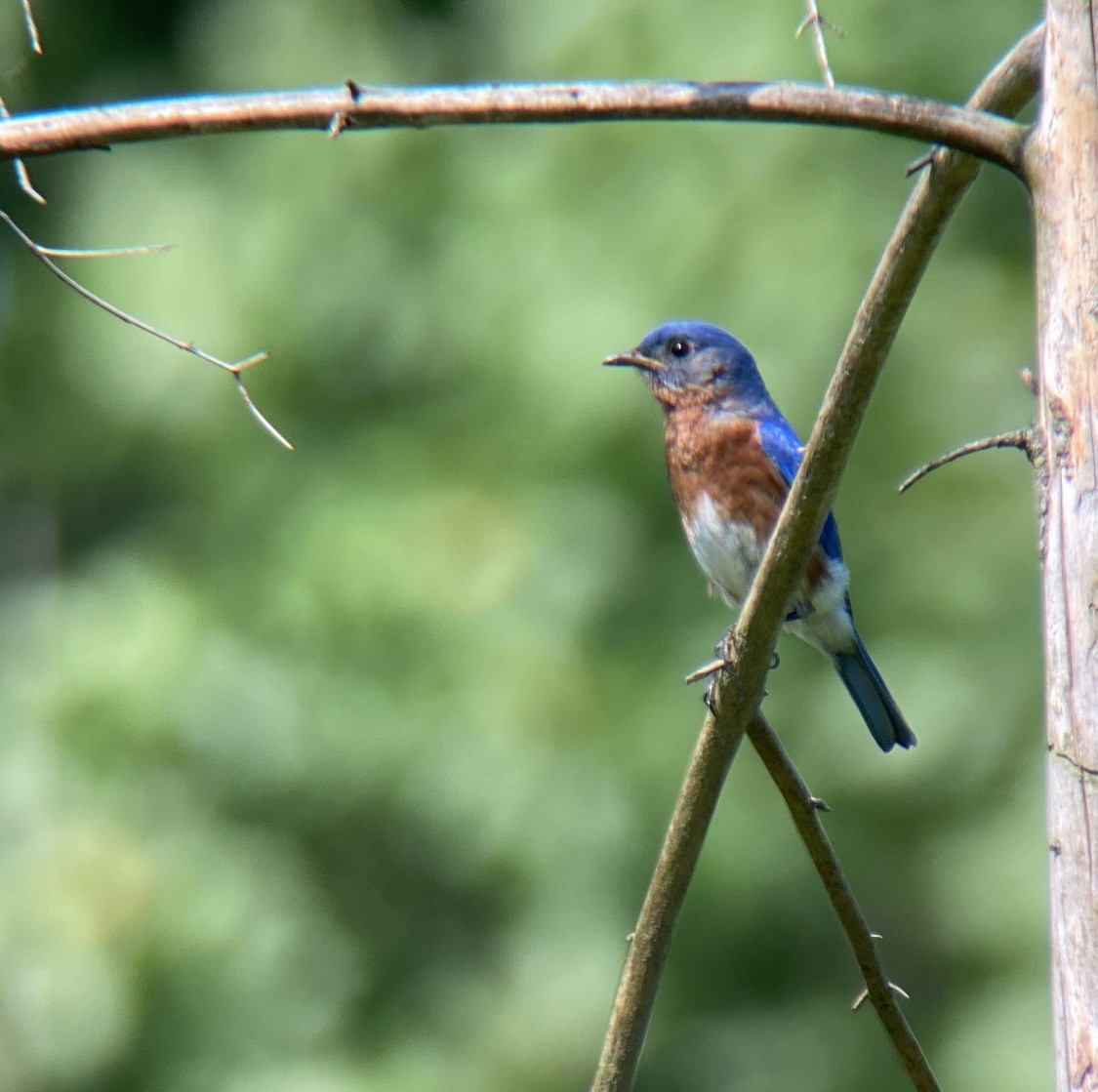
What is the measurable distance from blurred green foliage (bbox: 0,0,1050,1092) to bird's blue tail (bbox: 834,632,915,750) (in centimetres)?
82

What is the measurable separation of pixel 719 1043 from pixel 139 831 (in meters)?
2.25

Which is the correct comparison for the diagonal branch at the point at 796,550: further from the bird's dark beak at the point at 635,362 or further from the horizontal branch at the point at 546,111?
the bird's dark beak at the point at 635,362

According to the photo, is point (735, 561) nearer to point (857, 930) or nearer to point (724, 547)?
point (724, 547)

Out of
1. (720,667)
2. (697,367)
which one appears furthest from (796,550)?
(697,367)

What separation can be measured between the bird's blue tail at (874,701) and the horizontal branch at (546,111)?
324 centimetres

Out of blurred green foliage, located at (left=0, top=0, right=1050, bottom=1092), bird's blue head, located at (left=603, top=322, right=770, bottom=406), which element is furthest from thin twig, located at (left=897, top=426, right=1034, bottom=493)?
blurred green foliage, located at (left=0, top=0, right=1050, bottom=1092)

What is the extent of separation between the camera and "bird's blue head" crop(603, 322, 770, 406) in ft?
14.9

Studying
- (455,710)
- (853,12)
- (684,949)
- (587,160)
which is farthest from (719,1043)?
(853,12)

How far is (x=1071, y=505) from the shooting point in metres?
1.63

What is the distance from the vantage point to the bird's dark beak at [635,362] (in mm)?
4645

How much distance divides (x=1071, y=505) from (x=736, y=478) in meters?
2.68

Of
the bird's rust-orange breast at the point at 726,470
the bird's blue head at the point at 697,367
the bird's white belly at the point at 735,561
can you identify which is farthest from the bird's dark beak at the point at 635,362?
the bird's white belly at the point at 735,561

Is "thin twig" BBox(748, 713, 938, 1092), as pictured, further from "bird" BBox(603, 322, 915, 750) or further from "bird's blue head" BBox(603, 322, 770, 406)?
"bird's blue head" BBox(603, 322, 770, 406)

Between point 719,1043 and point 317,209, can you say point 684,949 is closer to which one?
point 719,1043
